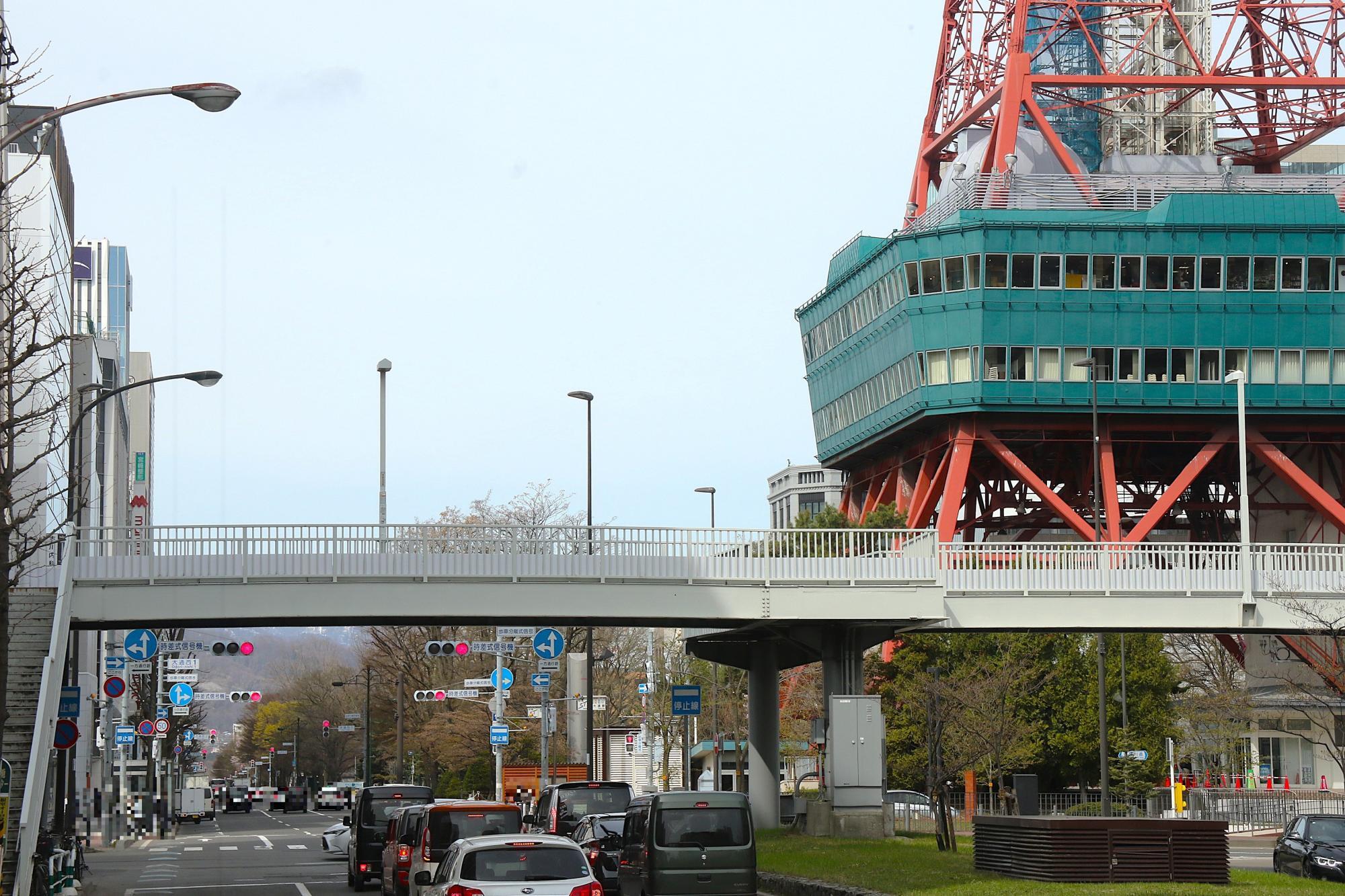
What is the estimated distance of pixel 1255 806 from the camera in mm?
60031

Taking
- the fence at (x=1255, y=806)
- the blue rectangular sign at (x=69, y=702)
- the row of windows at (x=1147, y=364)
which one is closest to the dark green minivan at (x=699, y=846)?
the blue rectangular sign at (x=69, y=702)

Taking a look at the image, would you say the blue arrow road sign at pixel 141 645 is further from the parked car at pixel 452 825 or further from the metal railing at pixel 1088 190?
the metal railing at pixel 1088 190

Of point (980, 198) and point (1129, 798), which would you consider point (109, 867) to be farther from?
point (980, 198)

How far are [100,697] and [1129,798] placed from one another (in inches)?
1794

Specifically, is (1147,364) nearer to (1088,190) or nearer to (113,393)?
(1088,190)

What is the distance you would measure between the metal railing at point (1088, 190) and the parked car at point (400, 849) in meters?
53.4

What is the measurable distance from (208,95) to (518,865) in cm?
858

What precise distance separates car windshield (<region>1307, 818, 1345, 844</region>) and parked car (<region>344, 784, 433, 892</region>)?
52.9ft

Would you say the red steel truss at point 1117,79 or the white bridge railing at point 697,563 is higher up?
the red steel truss at point 1117,79

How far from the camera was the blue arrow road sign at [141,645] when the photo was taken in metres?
38.6

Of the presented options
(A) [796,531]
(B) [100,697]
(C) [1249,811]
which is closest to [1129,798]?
(C) [1249,811]

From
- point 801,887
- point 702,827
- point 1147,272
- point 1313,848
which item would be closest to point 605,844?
point 801,887

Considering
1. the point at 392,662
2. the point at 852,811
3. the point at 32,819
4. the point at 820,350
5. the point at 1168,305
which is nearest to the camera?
the point at 32,819

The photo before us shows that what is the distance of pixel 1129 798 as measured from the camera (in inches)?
2378
